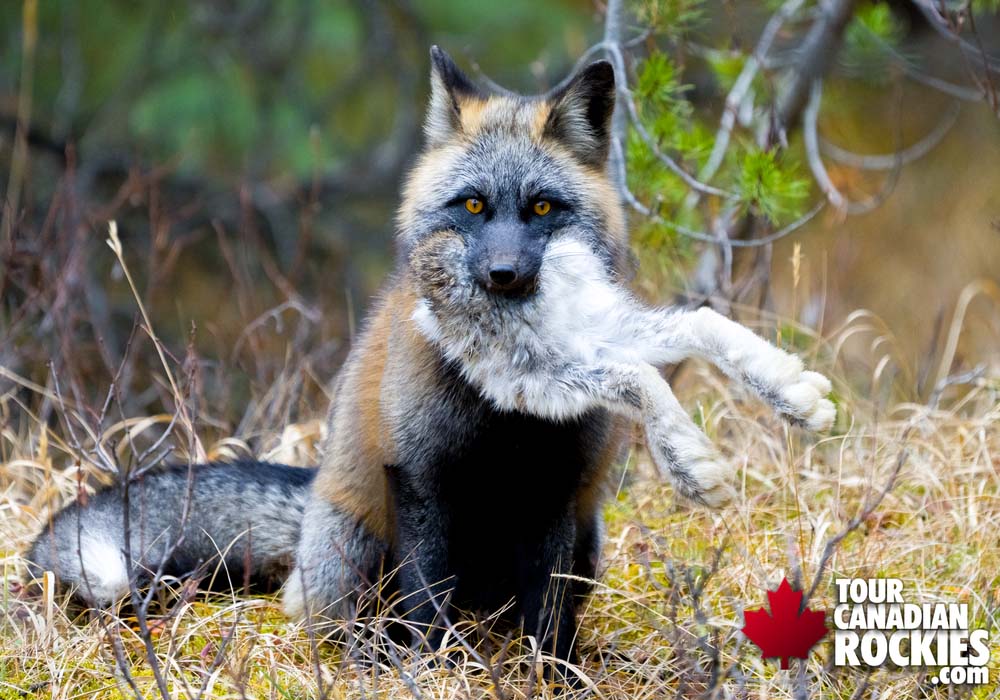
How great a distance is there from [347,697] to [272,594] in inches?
44.9

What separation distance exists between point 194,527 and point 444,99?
1.92 meters

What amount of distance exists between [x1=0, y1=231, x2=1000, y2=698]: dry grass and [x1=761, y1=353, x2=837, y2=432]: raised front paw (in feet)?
1.17

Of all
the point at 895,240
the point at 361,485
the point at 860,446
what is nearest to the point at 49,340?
the point at 361,485

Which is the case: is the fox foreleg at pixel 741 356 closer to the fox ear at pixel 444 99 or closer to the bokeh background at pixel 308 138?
the fox ear at pixel 444 99

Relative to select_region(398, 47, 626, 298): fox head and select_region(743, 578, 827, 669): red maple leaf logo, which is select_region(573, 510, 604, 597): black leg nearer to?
select_region(398, 47, 626, 298): fox head

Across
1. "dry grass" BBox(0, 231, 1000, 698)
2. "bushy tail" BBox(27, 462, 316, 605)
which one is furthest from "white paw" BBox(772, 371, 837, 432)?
"bushy tail" BBox(27, 462, 316, 605)

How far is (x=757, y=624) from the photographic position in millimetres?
2805

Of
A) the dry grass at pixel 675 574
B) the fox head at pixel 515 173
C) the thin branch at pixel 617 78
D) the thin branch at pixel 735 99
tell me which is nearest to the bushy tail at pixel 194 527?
the dry grass at pixel 675 574

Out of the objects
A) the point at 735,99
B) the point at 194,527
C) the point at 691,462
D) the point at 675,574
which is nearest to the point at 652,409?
the point at 691,462

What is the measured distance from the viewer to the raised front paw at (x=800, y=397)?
2527mm

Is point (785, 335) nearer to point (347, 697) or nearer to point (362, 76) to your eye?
point (347, 697)

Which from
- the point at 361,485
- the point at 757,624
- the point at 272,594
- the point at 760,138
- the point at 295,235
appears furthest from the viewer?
the point at 295,235

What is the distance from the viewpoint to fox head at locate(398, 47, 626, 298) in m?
3.36

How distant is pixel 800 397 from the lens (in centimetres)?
253
